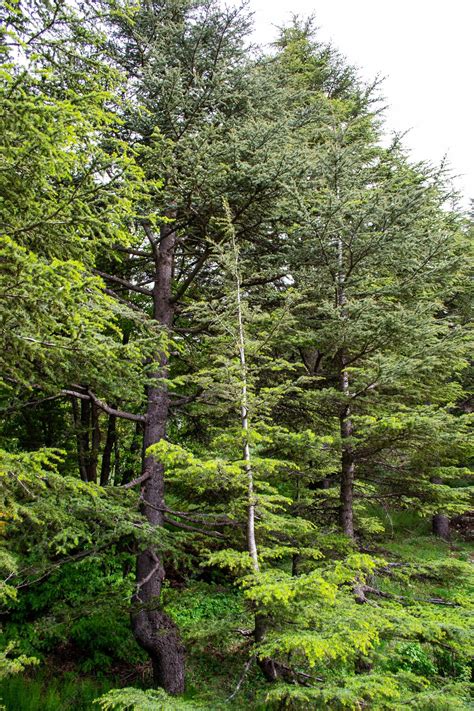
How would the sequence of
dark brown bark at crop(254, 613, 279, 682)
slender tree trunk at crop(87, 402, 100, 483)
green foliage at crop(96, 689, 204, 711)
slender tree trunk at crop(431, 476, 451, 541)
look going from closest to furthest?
green foliage at crop(96, 689, 204, 711) < dark brown bark at crop(254, 613, 279, 682) < slender tree trunk at crop(87, 402, 100, 483) < slender tree trunk at crop(431, 476, 451, 541)

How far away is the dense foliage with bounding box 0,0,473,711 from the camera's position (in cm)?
383

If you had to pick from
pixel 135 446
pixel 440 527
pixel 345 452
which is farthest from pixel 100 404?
pixel 440 527

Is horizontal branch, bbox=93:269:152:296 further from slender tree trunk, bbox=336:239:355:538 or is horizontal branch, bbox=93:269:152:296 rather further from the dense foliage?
slender tree trunk, bbox=336:239:355:538

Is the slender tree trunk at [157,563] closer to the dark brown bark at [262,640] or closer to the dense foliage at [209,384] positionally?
the dense foliage at [209,384]

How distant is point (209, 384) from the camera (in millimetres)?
4914

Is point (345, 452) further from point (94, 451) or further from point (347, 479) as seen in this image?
point (94, 451)

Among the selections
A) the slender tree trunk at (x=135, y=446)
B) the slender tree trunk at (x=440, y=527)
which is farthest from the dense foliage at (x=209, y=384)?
the slender tree trunk at (x=440, y=527)

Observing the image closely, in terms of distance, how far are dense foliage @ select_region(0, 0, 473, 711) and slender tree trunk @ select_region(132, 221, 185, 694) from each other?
40mm

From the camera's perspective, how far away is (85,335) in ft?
13.1

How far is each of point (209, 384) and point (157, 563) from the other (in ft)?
11.0

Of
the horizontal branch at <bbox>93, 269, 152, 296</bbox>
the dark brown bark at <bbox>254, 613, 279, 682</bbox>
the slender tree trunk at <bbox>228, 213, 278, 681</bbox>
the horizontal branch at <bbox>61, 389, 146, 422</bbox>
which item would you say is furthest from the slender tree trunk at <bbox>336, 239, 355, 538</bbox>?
the horizontal branch at <bbox>93, 269, 152, 296</bbox>

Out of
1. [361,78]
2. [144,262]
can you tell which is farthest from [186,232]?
[361,78]

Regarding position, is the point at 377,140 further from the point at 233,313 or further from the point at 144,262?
the point at 233,313

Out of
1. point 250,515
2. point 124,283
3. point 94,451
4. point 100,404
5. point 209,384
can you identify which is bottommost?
point 250,515
